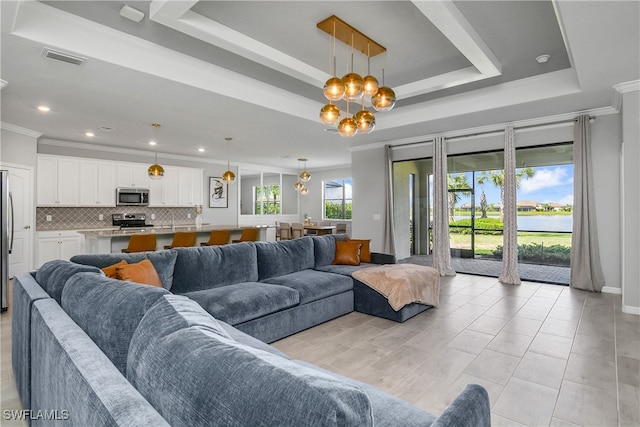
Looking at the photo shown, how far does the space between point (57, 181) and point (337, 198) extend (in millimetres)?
7926

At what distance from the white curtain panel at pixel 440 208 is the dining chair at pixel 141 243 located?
16.8ft

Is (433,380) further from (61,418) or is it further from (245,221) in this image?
(245,221)

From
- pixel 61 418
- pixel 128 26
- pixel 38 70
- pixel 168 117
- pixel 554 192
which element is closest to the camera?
pixel 61 418

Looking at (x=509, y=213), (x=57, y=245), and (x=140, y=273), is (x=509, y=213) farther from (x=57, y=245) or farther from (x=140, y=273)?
(x=57, y=245)

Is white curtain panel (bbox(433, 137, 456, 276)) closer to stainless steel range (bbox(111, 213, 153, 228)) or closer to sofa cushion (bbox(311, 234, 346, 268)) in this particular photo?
sofa cushion (bbox(311, 234, 346, 268))

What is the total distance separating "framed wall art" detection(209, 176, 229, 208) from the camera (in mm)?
10078

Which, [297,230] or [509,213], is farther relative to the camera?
[297,230]

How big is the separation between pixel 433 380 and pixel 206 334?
6.85ft

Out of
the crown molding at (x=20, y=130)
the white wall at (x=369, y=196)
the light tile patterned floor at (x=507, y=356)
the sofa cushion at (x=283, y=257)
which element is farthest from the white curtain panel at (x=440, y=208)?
the crown molding at (x=20, y=130)

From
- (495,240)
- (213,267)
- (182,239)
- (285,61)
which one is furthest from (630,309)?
(182,239)

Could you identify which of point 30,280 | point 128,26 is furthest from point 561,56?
point 30,280

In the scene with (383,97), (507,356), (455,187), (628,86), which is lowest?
(507,356)

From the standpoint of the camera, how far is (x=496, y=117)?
220 inches

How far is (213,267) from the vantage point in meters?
3.49
